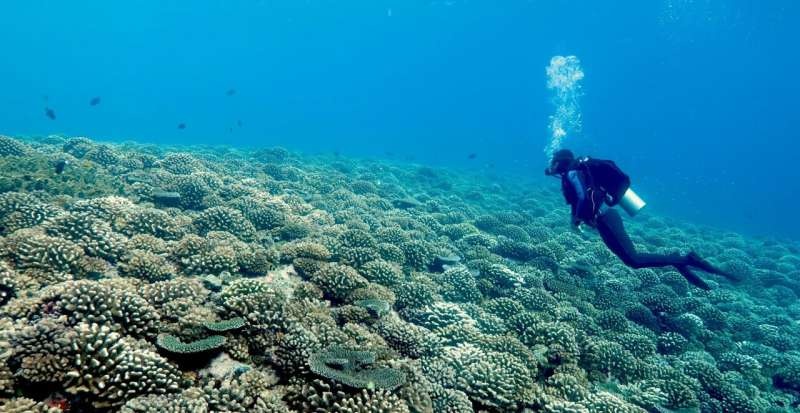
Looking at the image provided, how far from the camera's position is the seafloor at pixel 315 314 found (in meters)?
4.59

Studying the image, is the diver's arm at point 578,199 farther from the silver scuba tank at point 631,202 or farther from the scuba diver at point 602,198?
the silver scuba tank at point 631,202

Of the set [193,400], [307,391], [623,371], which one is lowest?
[193,400]

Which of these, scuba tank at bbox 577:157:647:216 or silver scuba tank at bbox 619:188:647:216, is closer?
scuba tank at bbox 577:157:647:216

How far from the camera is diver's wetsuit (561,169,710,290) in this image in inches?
402

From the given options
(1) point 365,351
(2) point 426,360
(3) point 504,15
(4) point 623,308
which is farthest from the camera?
(3) point 504,15

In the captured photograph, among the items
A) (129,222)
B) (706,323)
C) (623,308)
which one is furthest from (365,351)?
(706,323)

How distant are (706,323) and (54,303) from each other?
1469 cm

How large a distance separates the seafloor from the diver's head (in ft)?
9.87

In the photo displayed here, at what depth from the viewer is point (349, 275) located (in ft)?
26.1

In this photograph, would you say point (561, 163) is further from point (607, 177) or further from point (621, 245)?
point (621, 245)

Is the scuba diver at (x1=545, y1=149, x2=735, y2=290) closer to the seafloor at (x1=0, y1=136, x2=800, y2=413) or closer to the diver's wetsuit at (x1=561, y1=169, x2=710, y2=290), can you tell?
the diver's wetsuit at (x1=561, y1=169, x2=710, y2=290)

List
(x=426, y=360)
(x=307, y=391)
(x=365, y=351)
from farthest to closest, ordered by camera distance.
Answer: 1. (x=426, y=360)
2. (x=365, y=351)
3. (x=307, y=391)

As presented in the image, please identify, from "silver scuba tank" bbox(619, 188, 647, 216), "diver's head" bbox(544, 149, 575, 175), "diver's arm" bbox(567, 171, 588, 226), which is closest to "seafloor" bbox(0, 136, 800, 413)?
"diver's arm" bbox(567, 171, 588, 226)

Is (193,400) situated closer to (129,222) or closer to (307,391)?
(307,391)
